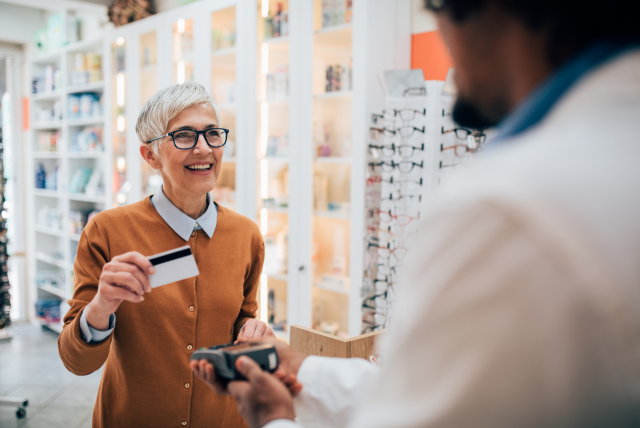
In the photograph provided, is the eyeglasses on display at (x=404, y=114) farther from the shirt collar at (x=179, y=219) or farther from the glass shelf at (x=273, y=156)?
the shirt collar at (x=179, y=219)

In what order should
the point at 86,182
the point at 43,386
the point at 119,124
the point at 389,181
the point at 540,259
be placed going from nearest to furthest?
1. the point at 540,259
2. the point at 389,181
3. the point at 43,386
4. the point at 119,124
5. the point at 86,182

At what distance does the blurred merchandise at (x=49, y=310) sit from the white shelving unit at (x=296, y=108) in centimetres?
333

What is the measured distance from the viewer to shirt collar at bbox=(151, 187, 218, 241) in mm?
1621

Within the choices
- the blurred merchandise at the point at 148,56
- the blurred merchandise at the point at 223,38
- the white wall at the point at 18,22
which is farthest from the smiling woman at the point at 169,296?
the white wall at the point at 18,22

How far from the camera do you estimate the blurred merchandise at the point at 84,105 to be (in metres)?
5.44

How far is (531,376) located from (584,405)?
63mm

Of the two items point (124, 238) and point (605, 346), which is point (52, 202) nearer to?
point (124, 238)

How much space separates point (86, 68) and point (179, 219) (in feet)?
15.8

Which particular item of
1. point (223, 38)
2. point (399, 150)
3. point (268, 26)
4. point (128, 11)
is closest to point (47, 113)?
point (128, 11)

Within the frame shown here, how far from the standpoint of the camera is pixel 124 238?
155 centimetres

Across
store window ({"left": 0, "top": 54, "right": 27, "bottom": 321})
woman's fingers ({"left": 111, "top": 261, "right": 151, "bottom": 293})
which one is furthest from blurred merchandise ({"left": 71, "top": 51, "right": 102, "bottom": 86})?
woman's fingers ({"left": 111, "top": 261, "right": 151, "bottom": 293})

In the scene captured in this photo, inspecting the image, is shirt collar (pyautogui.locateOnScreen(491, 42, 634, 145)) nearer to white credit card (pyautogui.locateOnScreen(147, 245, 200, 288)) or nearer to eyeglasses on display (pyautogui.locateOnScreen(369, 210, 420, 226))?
white credit card (pyautogui.locateOnScreen(147, 245, 200, 288))

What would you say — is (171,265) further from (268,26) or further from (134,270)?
(268,26)

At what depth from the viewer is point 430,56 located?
3.27m
